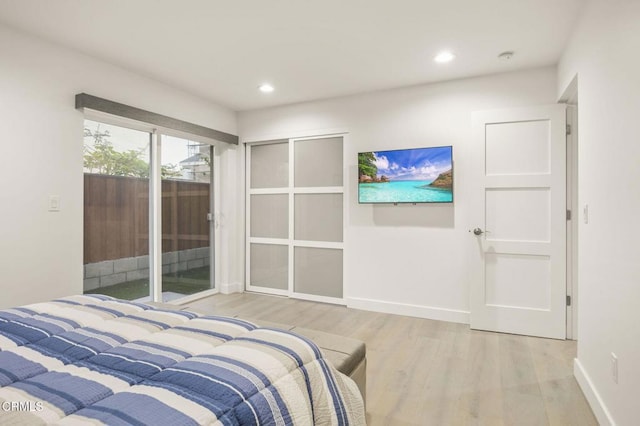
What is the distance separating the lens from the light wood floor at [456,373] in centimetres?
196

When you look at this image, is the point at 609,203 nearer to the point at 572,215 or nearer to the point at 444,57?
the point at 572,215

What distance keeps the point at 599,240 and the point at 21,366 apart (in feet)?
8.91

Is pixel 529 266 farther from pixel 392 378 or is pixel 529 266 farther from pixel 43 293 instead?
pixel 43 293

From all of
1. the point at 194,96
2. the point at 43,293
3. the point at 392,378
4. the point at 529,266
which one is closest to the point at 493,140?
the point at 529,266

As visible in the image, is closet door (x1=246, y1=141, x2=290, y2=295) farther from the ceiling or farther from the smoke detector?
the smoke detector

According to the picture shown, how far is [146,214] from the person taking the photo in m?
3.74

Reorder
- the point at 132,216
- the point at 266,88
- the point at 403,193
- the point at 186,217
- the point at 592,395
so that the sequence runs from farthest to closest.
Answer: the point at 186,217, the point at 266,88, the point at 403,193, the point at 132,216, the point at 592,395

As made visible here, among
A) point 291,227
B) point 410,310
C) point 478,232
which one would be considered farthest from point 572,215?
point 291,227

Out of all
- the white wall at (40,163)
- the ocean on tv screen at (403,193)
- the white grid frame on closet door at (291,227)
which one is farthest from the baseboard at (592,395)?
the white wall at (40,163)

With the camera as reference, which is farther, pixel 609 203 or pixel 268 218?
pixel 268 218

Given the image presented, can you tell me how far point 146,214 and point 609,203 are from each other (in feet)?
12.8

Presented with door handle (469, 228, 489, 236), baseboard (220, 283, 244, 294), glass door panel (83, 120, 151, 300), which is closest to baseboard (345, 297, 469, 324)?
door handle (469, 228, 489, 236)

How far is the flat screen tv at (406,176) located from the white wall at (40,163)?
2693 mm

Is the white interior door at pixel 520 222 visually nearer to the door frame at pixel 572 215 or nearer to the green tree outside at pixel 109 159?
the door frame at pixel 572 215
